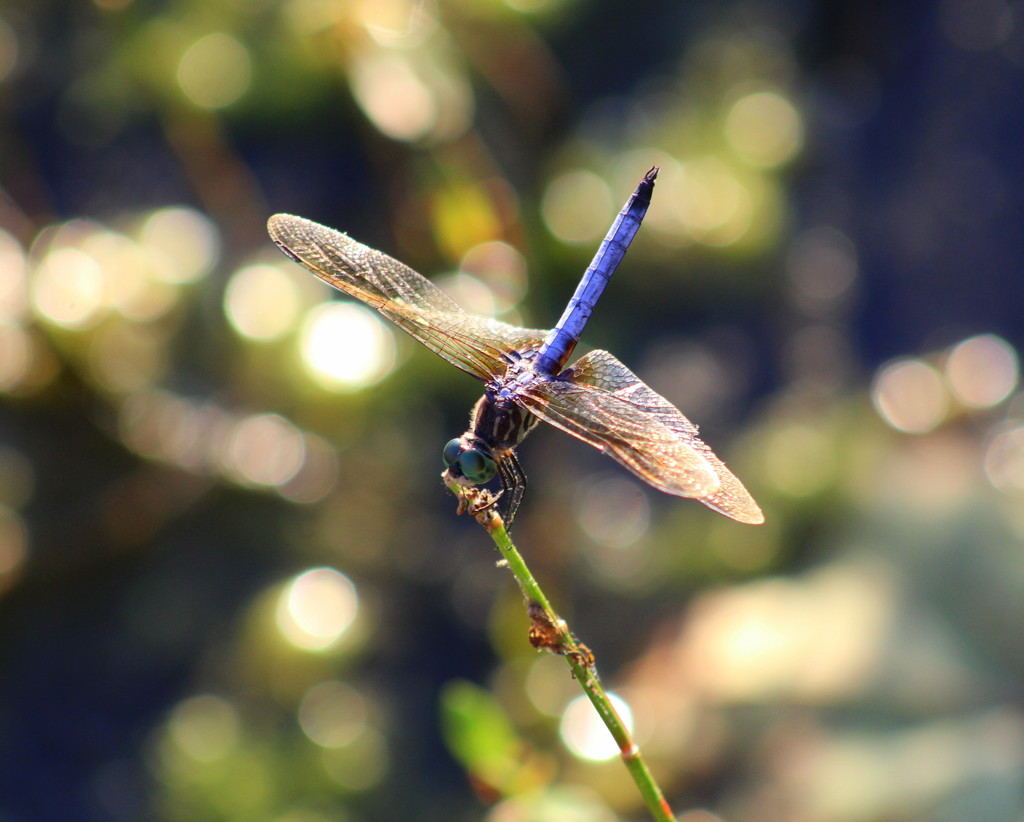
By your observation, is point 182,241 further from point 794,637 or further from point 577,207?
point 794,637

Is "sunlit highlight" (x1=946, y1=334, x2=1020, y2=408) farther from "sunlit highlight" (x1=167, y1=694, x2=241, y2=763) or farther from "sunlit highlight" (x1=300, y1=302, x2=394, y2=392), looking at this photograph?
"sunlit highlight" (x1=167, y1=694, x2=241, y2=763)

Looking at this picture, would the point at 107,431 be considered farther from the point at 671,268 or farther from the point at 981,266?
the point at 981,266

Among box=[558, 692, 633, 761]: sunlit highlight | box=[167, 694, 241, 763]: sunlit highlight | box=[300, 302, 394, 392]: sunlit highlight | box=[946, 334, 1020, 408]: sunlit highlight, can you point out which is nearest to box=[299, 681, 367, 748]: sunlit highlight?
box=[167, 694, 241, 763]: sunlit highlight

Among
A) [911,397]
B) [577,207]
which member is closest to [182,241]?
[577,207]

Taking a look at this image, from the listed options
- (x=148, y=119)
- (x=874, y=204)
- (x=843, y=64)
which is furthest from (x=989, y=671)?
Result: (x=148, y=119)

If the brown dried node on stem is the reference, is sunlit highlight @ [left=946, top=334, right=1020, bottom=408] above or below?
above

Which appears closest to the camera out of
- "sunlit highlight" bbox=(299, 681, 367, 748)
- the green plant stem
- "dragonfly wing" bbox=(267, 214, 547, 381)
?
the green plant stem
